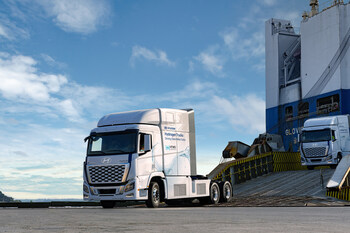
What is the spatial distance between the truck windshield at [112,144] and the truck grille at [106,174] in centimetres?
56

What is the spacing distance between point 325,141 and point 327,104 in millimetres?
18759

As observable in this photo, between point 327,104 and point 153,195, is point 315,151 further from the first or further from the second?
point 327,104

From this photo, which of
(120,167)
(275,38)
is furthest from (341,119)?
(275,38)

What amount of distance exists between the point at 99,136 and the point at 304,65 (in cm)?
3897

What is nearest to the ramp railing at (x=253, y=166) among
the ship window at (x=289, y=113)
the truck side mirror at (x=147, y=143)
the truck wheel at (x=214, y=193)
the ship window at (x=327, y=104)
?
the truck wheel at (x=214, y=193)

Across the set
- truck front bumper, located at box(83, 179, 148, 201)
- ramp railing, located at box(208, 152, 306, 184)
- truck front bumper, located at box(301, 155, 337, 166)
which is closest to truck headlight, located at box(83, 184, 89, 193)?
truck front bumper, located at box(83, 179, 148, 201)

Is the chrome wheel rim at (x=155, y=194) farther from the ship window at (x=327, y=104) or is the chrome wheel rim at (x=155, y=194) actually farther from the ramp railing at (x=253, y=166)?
the ship window at (x=327, y=104)

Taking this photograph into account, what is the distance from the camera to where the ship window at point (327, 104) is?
155 feet

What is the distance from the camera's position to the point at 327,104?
48719 millimetres

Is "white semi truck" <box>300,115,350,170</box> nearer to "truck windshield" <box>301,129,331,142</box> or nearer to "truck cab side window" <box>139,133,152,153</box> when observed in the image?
"truck windshield" <box>301,129,331,142</box>

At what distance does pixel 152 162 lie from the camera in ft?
56.0

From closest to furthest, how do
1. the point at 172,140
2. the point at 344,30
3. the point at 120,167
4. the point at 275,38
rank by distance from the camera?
the point at 120,167 → the point at 172,140 → the point at 344,30 → the point at 275,38

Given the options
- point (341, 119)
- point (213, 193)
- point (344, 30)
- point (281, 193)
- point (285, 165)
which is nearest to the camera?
point (213, 193)

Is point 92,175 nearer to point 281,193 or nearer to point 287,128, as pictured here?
point 281,193
